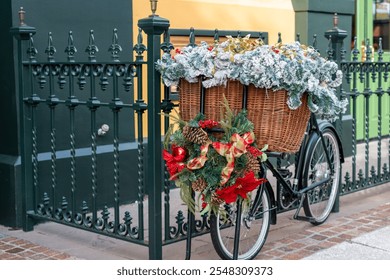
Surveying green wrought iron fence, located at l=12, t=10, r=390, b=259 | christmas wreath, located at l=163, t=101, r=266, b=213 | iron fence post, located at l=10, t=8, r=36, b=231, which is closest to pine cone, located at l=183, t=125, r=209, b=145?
christmas wreath, located at l=163, t=101, r=266, b=213

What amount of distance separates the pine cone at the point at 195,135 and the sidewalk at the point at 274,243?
1130mm

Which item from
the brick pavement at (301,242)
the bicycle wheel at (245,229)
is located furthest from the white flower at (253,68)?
the brick pavement at (301,242)

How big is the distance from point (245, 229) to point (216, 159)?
0.97 metres

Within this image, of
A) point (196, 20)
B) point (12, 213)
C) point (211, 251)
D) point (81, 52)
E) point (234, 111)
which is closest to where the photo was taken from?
point (234, 111)

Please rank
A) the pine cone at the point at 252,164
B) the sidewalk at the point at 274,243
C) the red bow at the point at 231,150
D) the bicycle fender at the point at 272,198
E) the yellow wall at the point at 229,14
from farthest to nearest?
the yellow wall at the point at 229,14 → the sidewalk at the point at 274,243 → the bicycle fender at the point at 272,198 → the pine cone at the point at 252,164 → the red bow at the point at 231,150

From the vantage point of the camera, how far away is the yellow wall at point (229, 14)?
7641 millimetres

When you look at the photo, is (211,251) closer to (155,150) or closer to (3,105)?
(155,150)

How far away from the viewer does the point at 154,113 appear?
4.87 meters

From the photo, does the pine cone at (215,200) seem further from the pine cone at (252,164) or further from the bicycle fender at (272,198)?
the bicycle fender at (272,198)

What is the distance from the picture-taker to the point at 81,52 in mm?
6621

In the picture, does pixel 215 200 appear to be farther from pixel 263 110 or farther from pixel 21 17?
pixel 21 17

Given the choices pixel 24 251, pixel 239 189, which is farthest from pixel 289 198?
pixel 24 251

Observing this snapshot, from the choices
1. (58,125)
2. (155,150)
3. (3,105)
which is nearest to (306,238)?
(155,150)

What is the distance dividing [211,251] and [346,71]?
7.64 feet
